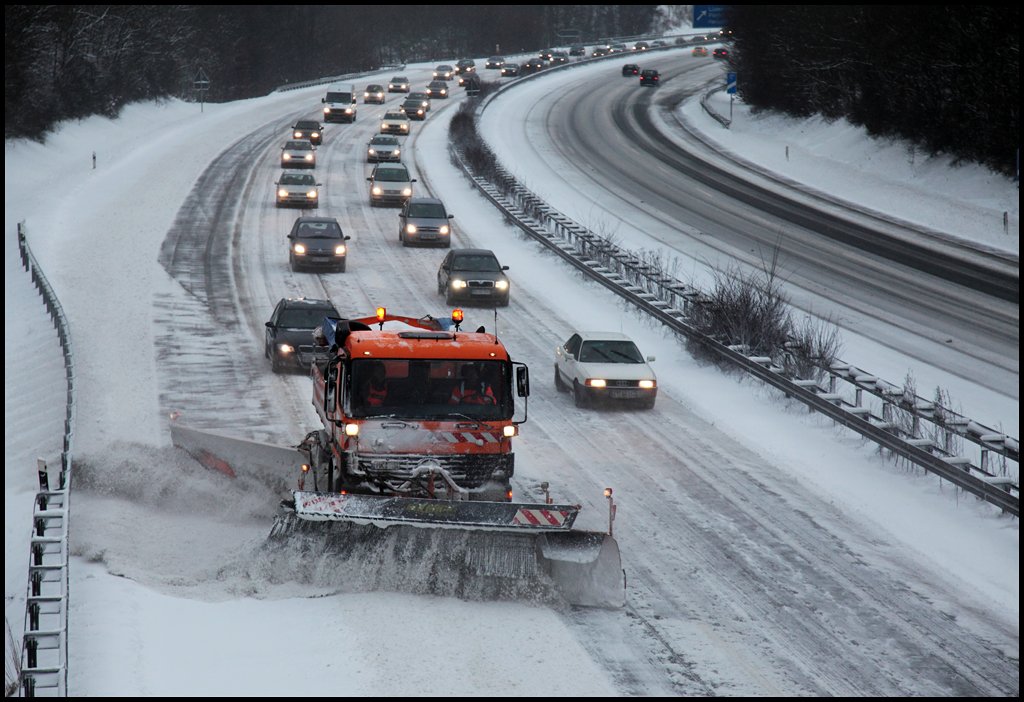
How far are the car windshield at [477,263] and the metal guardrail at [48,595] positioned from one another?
48.5 feet

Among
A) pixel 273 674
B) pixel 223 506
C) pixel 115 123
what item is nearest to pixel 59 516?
pixel 223 506

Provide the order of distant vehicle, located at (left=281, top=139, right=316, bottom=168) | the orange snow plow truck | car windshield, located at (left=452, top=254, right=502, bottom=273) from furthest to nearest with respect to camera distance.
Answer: distant vehicle, located at (left=281, top=139, right=316, bottom=168) < car windshield, located at (left=452, top=254, right=502, bottom=273) < the orange snow plow truck

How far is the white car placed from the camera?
893 inches

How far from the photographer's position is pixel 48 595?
1312 centimetres

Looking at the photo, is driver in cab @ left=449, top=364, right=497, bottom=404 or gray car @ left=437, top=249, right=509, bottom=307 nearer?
driver in cab @ left=449, top=364, right=497, bottom=404

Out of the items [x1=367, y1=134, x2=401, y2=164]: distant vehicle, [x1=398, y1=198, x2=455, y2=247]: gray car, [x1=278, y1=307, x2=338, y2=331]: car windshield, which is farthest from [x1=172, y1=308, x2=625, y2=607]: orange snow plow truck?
[x1=367, y1=134, x2=401, y2=164]: distant vehicle

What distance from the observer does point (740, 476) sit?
18703mm

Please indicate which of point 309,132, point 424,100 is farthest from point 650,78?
point 309,132

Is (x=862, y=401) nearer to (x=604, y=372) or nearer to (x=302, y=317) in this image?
(x=604, y=372)

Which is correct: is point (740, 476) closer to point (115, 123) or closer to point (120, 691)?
point (120, 691)

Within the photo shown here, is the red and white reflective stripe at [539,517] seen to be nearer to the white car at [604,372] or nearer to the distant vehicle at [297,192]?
the white car at [604,372]

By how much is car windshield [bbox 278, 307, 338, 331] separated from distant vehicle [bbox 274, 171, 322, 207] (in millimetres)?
23038

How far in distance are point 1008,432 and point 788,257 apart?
18.8m

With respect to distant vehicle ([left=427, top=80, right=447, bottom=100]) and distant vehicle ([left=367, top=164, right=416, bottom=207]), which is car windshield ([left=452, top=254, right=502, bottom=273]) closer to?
distant vehicle ([left=367, top=164, right=416, bottom=207])
